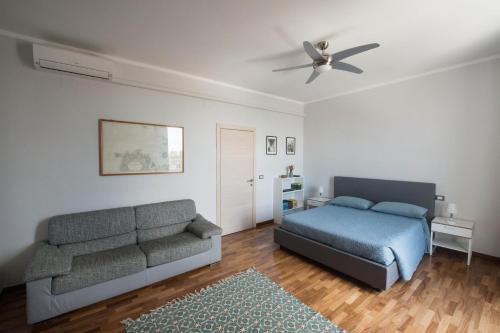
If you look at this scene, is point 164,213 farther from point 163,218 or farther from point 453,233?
point 453,233

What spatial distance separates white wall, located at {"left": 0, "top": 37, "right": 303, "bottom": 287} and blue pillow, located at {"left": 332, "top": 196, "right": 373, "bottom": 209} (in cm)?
281

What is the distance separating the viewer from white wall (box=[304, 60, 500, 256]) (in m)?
2.93

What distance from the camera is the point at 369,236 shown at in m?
2.57

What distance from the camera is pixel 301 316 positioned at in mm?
1971

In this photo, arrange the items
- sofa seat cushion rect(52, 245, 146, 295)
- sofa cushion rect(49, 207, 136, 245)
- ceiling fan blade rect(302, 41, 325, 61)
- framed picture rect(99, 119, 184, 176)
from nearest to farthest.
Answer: sofa seat cushion rect(52, 245, 146, 295), ceiling fan blade rect(302, 41, 325, 61), sofa cushion rect(49, 207, 136, 245), framed picture rect(99, 119, 184, 176)

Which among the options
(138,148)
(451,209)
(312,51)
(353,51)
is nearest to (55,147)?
(138,148)

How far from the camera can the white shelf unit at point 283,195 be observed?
14.9ft

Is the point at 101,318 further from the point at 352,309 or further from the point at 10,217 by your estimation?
the point at 352,309

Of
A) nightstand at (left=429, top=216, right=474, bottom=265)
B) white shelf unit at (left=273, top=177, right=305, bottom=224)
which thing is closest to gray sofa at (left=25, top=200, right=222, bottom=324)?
white shelf unit at (left=273, top=177, right=305, bottom=224)

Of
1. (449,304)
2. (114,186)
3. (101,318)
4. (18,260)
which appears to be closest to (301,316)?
(449,304)

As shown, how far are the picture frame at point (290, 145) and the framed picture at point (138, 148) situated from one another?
2461mm

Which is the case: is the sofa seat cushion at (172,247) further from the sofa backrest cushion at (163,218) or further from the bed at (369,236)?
the bed at (369,236)

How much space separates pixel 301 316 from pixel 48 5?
11.4 ft

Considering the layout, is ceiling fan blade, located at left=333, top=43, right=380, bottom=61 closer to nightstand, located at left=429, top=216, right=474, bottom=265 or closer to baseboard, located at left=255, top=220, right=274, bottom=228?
nightstand, located at left=429, top=216, right=474, bottom=265
